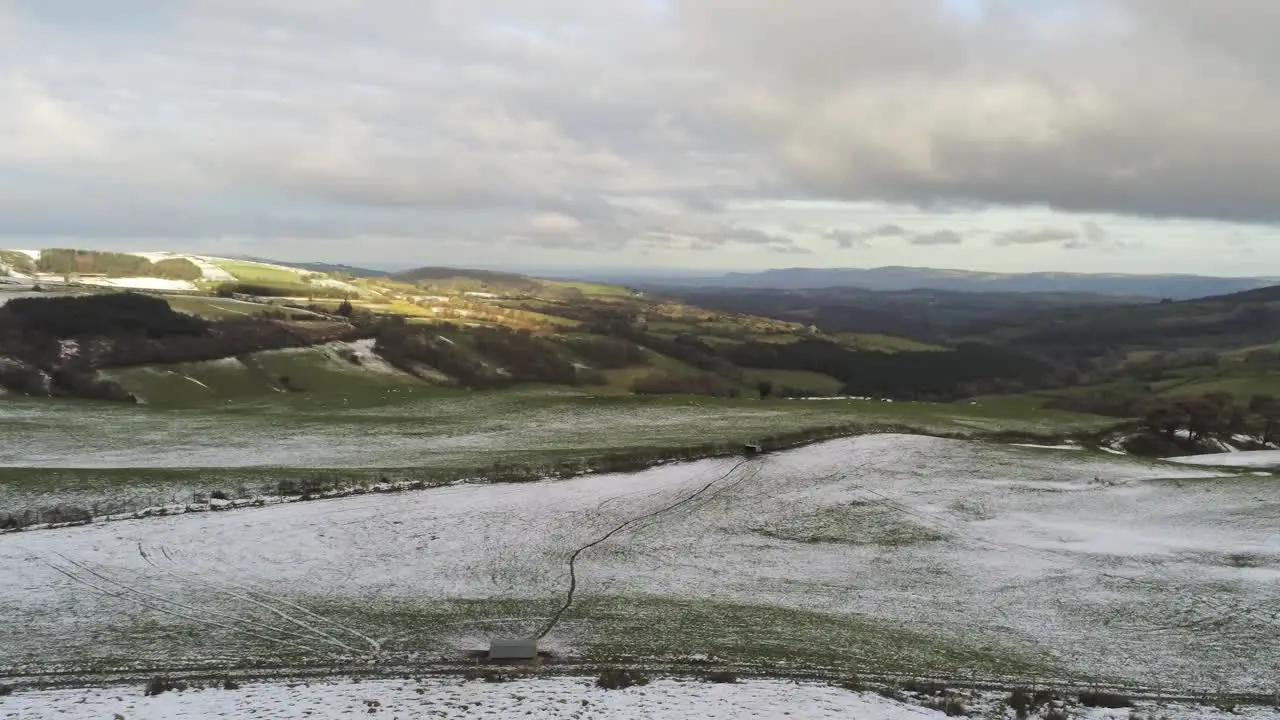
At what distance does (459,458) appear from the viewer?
44.2 meters

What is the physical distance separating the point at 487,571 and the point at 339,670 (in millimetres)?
8914

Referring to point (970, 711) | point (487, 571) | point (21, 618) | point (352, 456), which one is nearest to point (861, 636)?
point (970, 711)

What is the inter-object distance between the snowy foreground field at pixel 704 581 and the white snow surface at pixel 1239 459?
7.00m

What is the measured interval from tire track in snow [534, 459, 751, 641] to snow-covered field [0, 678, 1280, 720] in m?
4.41

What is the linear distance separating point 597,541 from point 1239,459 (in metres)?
45.3

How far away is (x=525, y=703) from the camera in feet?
57.6

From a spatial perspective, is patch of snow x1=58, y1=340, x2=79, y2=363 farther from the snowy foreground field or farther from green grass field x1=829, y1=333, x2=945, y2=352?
green grass field x1=829, y1=333, x2=945, y2=352

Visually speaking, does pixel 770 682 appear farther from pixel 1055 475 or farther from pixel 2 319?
pixel 2 319

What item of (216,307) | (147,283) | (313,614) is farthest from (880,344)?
(147,283)

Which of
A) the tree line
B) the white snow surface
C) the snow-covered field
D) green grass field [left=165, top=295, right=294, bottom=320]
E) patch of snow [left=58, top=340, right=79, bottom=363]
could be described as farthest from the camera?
green grass field [left=165, top=295, right=294, bottom=320]

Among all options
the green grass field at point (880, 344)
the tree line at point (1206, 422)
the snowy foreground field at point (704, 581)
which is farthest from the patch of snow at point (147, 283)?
the tree line at point (1206, 422)

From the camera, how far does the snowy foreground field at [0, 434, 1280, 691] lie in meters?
20.6

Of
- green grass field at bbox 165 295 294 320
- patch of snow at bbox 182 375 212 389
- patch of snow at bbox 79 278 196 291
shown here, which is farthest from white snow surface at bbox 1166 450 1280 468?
patch of snow at bbox 79 278 196 291

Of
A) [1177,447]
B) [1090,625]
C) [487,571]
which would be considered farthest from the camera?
[1177,447]
